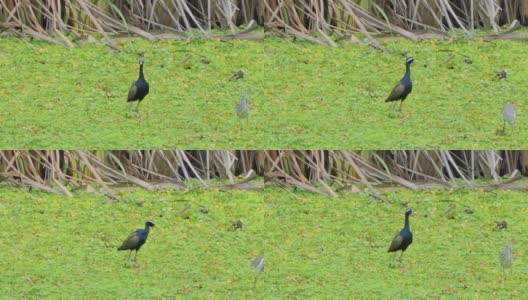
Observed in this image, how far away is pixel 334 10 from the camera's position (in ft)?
46.5

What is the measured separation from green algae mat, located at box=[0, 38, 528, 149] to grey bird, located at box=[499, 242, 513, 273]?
2.77 ft

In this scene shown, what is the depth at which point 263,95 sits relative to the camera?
13812 mm

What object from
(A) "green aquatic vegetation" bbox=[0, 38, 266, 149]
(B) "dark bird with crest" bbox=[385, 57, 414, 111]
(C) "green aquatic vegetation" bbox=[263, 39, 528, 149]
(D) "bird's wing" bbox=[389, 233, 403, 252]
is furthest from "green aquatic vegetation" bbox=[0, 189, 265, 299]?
(B) "dark bird with crest" bbox=[385, 57, 414, 111]

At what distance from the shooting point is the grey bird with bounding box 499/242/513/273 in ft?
43.7

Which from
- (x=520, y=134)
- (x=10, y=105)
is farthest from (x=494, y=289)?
(x=10, y=105)

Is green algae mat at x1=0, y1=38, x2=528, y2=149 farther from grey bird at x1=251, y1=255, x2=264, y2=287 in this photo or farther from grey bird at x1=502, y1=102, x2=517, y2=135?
grey bird at x1=251, y1=255, x2=264, y2=287

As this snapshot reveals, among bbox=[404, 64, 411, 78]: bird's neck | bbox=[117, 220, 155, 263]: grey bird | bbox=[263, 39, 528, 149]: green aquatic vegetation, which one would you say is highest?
bbox=[404, 64, 411, 78]: bird's neck

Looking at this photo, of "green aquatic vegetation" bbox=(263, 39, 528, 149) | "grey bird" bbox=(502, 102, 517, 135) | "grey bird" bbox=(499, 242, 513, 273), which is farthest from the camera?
"green aquatic vegetation" bbox=(263, 39, 528, 149)

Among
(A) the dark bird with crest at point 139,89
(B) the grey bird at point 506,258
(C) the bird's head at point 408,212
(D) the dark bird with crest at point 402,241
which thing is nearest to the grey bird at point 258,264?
(D) the dark bird with crest at point 402,241

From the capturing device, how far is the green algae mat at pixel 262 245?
13336 millimetres

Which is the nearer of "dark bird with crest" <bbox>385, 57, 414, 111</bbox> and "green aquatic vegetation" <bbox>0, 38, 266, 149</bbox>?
"green aquatic vegetation" <bbox>0, 38, 266, 149</bbox>

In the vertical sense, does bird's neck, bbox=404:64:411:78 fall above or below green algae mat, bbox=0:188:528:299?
above

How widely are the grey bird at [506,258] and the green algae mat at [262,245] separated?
9cm

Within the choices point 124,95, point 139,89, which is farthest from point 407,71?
point 124,95
